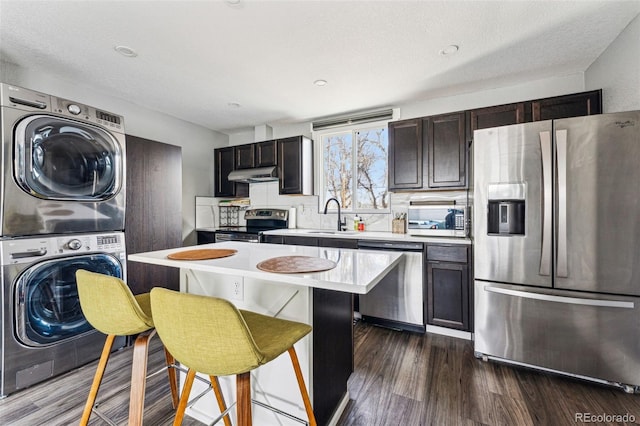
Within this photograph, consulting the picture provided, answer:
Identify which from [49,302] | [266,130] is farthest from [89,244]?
[266,130]

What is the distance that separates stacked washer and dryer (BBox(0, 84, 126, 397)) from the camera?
1.82 m

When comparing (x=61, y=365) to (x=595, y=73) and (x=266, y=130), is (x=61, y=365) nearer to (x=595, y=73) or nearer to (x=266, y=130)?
(x=266, y=130)

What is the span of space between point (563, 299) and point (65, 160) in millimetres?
3837

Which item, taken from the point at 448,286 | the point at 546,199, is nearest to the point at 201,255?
the point at 448,286

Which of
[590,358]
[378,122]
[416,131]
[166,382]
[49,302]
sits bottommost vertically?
[166,382]

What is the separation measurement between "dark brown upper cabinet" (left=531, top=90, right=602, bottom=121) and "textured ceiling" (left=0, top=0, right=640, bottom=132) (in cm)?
32

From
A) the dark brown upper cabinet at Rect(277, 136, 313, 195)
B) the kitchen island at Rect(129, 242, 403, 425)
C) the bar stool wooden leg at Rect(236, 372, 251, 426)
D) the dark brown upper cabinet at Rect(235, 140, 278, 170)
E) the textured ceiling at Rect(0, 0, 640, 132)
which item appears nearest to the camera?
the bar stool wooden leg at Rect(236, 372, 251, 426)

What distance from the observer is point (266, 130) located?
4.24 meters

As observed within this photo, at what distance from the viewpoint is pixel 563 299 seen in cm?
193

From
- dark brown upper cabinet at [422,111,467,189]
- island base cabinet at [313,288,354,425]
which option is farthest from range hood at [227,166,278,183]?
island base cabinet at [313,288,354,425]

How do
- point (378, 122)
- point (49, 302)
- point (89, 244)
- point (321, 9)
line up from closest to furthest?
point (321, 9) → point (49, 302) → point (89, 244) → point (378, 122)

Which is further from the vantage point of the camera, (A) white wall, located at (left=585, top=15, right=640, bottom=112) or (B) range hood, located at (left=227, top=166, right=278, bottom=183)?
(B) range hood, located at (left=227, top=166, right=278, bottom=183)

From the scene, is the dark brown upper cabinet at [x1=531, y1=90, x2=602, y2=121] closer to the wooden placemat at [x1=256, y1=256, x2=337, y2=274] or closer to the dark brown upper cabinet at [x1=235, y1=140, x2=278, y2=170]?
the wooden placemat at [x1=256, y1=256, x2=337, y2=274]

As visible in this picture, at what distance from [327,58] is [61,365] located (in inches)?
126
